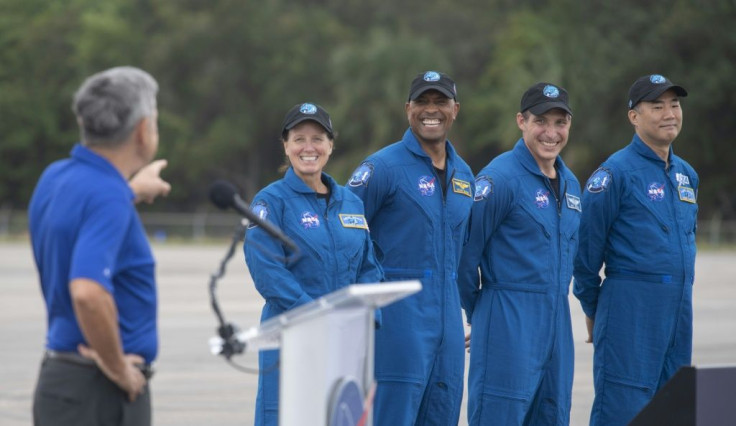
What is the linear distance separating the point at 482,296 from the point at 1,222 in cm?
4261

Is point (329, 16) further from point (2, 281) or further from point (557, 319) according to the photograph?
point (557, 319)

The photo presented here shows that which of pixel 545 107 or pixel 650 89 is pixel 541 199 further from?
pixel 650 89

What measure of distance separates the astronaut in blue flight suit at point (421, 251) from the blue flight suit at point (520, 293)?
0.52ft

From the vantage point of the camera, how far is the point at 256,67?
57938 millimetres

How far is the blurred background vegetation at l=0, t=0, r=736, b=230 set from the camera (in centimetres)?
5312

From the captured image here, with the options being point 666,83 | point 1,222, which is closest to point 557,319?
point 666,83

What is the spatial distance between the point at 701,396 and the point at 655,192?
183 cm

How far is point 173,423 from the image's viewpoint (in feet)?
28.8

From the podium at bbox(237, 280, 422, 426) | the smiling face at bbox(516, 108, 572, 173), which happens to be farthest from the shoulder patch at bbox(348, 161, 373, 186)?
the podium at bbox(237, 280, 422, 426)

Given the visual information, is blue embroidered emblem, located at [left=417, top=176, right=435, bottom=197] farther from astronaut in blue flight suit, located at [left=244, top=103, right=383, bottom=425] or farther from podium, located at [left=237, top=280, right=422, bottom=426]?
podium, located at [left=237, top=280, right=422, bottom=426]

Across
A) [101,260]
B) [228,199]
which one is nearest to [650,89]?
[228,199]

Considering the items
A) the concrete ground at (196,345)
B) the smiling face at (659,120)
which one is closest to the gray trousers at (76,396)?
the smiling face at (659,120)

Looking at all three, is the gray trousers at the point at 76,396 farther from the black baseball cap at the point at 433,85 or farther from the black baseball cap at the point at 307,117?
the black baseball cap at the point at 433,85

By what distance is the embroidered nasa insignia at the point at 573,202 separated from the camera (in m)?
6.47
